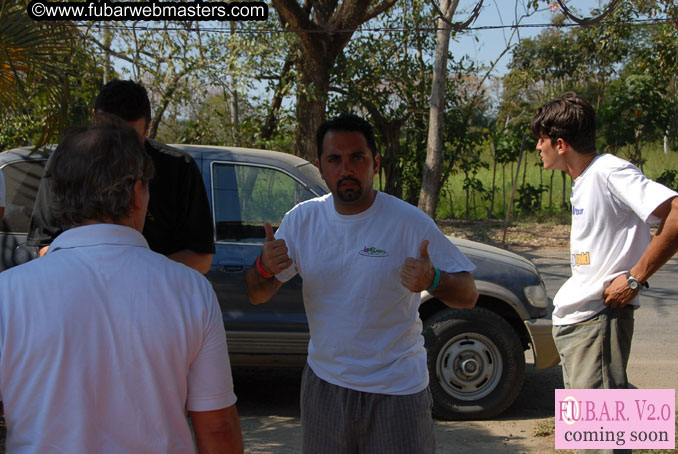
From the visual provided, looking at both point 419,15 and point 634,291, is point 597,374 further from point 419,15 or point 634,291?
point 419,15

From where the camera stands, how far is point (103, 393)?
163 cm

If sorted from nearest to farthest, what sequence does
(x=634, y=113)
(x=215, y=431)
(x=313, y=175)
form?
(x=215, y=431)
(x=313, y=175)
(x=634, y=113)

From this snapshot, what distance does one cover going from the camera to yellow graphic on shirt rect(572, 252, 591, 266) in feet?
10.6

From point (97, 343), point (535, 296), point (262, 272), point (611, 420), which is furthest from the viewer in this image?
point (535, 296)

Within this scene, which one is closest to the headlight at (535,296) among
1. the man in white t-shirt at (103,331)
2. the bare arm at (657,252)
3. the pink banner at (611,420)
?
the pink banner at (611,420)

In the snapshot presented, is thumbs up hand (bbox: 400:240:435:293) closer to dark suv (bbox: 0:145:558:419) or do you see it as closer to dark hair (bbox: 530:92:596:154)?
dark hair (bbox: 530:92:596:154)

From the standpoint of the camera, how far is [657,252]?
3.05 metres

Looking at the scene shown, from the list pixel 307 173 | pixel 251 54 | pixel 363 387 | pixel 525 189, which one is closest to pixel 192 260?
pixel 363 387

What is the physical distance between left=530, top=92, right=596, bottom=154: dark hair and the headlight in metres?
2.00

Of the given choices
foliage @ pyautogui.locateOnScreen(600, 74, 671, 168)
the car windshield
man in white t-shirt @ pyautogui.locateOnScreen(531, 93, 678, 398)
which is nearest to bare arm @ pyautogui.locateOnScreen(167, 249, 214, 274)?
man in white t-shirt @ pyautogui.locateOnScreen(531, 93, 678, 398)

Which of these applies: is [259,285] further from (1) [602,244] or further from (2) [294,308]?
(2) [294,308]

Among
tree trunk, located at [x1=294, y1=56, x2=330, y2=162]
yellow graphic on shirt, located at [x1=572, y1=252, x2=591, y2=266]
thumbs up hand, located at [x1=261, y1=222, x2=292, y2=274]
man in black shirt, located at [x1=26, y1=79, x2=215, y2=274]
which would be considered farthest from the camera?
→ tree trunk, located at [x1=294, y1=56, x2=330, y2=162]

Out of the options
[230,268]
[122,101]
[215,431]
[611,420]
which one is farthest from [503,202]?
[215,431]

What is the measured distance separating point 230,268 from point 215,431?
3308 mm
